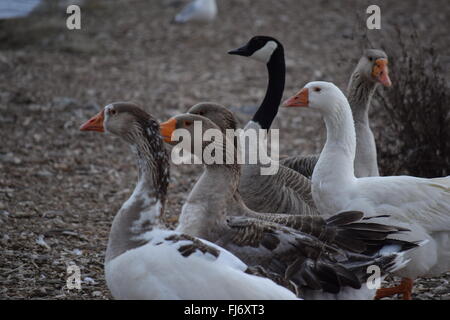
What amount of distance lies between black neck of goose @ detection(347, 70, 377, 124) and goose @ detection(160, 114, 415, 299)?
1755 millimetres


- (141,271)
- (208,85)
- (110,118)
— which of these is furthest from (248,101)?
(141,271)

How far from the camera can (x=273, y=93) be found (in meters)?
6.30

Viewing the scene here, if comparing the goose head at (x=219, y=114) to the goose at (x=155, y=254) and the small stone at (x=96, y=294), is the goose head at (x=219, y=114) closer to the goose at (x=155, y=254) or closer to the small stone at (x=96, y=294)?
the goose at (x=155, y=254)

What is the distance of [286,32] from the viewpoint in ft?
44.3

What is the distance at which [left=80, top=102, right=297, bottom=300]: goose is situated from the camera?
350 cm

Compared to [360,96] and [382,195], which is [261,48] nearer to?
[360,96]

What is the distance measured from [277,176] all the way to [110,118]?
187cm

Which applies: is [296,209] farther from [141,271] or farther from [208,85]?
[208,85]

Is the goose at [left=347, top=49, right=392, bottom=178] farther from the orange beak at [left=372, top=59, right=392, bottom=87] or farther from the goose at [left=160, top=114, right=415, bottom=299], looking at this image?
the goose at [left=160, top=114, right=415, bottom=299]

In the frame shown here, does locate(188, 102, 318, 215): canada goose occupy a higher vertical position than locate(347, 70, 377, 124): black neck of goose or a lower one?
lower

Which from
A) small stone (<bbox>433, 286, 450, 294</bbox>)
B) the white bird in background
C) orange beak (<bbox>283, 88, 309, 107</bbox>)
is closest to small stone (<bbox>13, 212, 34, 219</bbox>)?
orange beak (<bbox>283, 88, 309, 107</bbox>)

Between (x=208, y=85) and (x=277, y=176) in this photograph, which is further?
(x=208, y=85)

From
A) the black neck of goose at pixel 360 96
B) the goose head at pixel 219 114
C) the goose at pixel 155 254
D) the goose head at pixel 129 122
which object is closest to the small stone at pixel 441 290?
the black neck of goose at pixel 360 96

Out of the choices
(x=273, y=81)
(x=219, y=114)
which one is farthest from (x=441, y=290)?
(x=273, y=81)
